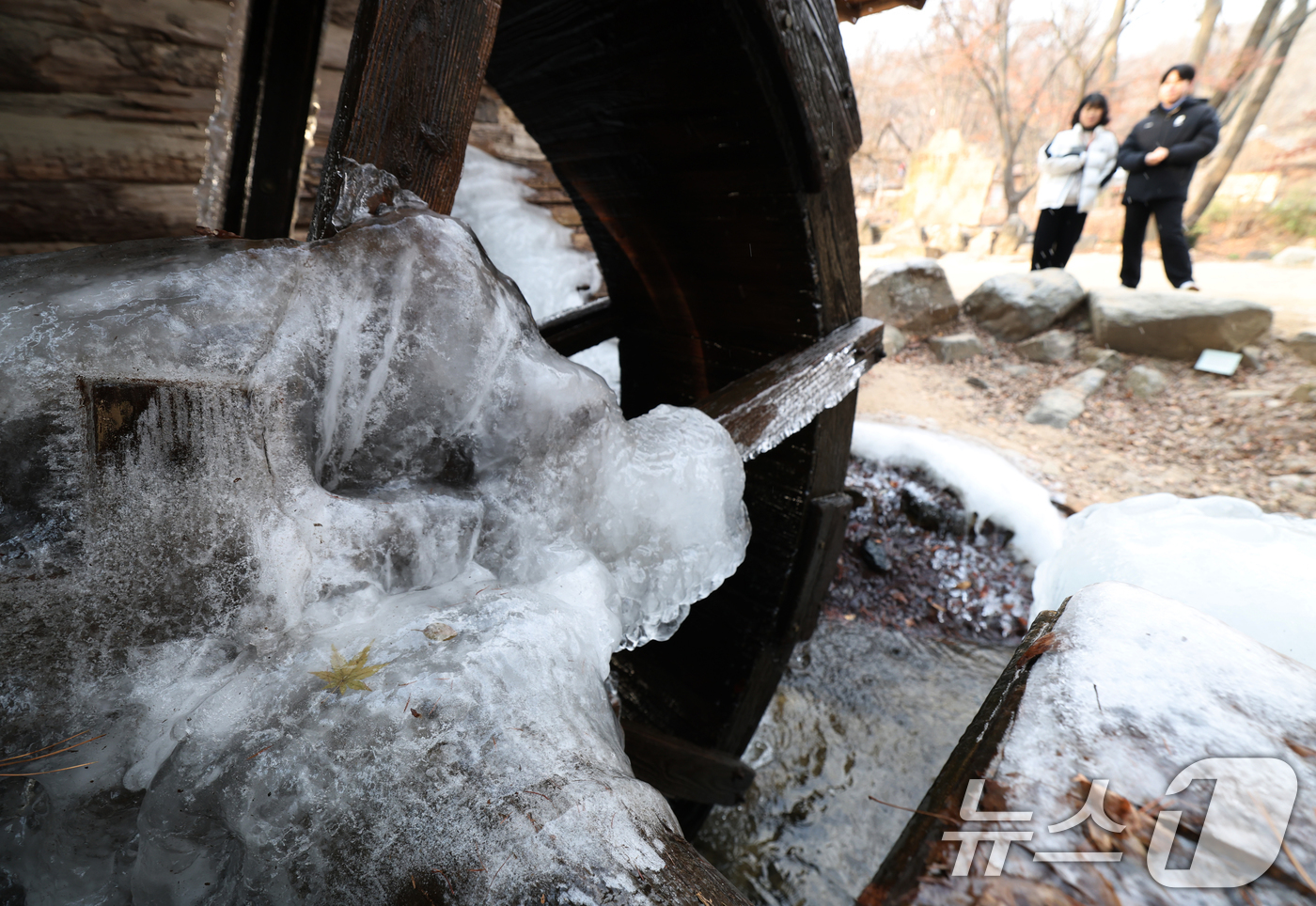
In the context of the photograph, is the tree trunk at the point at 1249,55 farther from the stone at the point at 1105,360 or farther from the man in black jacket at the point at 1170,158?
the stone at the point at 1105,360

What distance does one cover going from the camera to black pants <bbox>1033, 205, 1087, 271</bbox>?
7.60 m

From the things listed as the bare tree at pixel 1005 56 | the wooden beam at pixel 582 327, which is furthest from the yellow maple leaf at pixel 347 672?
the bare tree at pixel 1005 56

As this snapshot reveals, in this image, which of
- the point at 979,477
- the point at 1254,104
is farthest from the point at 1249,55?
the point at 979,477

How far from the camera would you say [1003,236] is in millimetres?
14984

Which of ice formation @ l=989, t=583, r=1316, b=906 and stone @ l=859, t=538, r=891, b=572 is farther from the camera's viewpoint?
stone @ l=859, t=538, r=891, b=572

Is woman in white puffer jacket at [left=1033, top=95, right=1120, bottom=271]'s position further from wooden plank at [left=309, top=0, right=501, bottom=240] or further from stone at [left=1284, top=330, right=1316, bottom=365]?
wooden plank at [left=309, top=0, right=501, bottom=240]

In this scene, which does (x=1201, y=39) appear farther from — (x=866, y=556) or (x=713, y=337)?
(x=713, y=337)

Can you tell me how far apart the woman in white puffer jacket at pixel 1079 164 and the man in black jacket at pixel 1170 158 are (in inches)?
9.8

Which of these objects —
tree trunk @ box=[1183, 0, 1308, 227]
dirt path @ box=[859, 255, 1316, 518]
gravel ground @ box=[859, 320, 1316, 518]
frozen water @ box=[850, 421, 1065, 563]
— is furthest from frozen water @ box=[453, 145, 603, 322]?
tree trunk @ box=[1183, 0, 1308, 227]

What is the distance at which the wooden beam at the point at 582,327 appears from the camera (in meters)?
Result: 3.16

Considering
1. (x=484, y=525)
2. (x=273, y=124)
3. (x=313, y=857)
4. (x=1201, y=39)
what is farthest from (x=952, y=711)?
(x=1201, y=39)

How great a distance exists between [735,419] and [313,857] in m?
1.48

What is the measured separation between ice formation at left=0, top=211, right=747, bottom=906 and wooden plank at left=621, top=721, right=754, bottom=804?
1.65 metres

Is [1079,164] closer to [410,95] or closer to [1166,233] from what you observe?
[1166,233]
